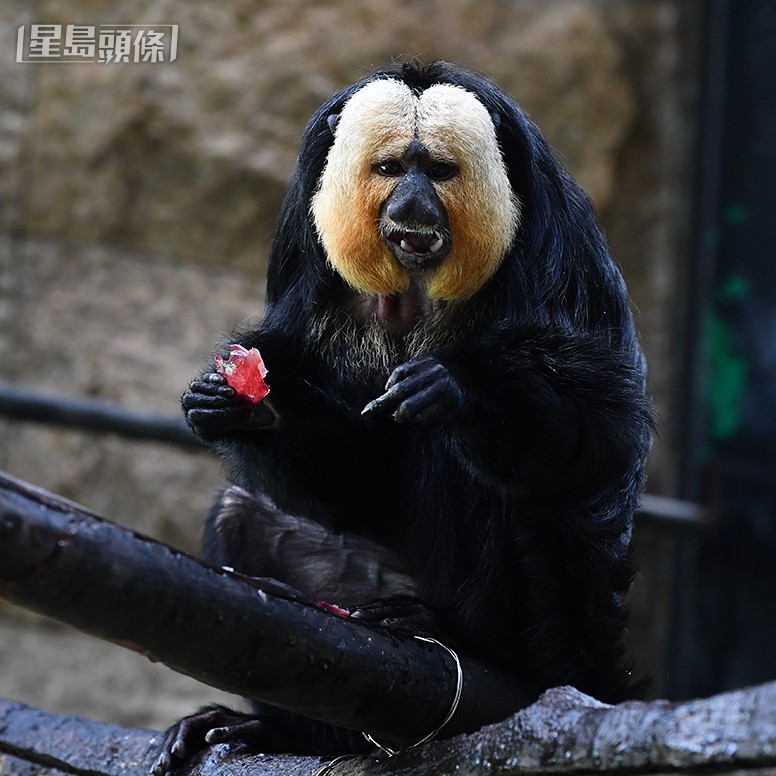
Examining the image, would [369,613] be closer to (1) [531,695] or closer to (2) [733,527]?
(1) [531,695]

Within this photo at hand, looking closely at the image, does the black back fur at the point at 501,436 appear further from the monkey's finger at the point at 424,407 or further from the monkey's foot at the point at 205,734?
the monkey's foot at the point at 205,734

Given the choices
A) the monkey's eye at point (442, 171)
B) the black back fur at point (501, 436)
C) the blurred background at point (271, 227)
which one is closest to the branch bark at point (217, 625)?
the black back fur at point (501, 436)

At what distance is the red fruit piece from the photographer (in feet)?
9.90

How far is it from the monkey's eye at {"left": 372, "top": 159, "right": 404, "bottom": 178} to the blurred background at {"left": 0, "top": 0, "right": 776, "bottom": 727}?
226 cm

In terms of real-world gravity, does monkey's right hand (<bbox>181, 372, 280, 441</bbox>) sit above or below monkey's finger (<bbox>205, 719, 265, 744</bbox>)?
above

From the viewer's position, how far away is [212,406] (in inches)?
117

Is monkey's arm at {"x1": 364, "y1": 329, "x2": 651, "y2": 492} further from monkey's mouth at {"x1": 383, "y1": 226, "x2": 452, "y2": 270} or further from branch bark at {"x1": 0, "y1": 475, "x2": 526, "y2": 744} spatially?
branch bark at {"x1": 0, "y1": 475, "x2": 526, "y2": 744}

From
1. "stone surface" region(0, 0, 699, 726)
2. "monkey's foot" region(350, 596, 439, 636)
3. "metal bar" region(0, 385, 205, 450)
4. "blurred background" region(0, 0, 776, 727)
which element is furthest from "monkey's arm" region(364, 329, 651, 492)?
"stone surface" region(0, 0, 699, 726)

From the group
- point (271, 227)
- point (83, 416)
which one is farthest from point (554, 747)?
point (271, 227)

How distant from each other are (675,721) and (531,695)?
1108 mm

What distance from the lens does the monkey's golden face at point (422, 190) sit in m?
3.12

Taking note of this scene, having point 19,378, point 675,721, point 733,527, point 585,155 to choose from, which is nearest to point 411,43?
point 585,155

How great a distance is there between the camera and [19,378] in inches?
227

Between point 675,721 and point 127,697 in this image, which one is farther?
point 127,697
